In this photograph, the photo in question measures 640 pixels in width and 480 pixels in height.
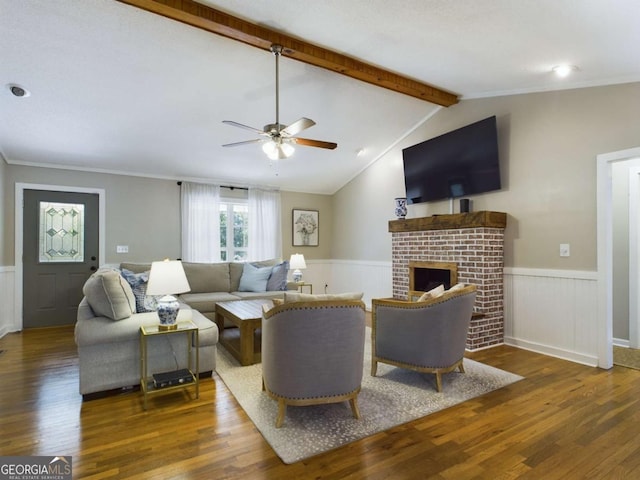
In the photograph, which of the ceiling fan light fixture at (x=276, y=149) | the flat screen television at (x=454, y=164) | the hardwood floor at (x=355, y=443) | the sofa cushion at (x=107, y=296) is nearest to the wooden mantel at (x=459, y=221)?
the flat screen television at (x=454, y=164)

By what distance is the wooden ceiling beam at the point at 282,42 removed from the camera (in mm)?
2621

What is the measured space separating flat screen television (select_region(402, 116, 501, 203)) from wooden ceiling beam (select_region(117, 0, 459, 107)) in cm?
66

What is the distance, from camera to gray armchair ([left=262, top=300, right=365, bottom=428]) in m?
2.18

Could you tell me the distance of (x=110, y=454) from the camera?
→ 1.96 meters

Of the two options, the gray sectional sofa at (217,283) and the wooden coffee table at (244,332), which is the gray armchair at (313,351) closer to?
the wooden coffee table at (244,332)

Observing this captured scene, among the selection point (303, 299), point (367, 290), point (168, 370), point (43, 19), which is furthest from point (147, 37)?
point (367, 290)

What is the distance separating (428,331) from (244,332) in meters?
1.76

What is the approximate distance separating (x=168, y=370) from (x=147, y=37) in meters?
2.87

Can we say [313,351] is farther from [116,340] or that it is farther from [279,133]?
[279,133]

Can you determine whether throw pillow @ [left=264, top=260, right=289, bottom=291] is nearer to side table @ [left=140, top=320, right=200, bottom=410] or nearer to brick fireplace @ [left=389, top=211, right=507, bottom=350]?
brick fireplace @ [left=389, top=211, right=507, bottom=350]

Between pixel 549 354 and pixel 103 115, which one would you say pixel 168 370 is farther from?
pixel 549 354

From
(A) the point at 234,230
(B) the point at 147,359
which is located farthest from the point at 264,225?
(B) the point at 147,359

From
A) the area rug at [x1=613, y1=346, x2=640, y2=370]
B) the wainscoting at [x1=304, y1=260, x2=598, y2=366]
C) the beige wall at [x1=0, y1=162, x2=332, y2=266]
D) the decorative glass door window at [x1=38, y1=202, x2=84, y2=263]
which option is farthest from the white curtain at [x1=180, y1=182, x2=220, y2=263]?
the area rug at [x1=613, y1=346, x2=640, y2=370]

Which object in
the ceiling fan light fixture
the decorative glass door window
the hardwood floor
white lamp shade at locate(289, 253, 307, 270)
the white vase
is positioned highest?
the ceiling fan light fixture
